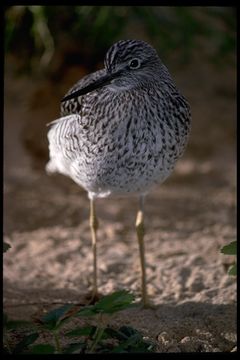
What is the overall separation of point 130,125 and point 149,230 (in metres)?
1.53

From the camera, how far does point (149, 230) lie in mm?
4527

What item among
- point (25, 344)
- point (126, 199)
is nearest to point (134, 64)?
point (25, 344)

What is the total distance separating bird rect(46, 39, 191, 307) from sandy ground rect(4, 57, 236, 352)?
70cm

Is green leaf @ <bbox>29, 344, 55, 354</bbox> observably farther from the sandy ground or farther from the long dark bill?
the long dark bill

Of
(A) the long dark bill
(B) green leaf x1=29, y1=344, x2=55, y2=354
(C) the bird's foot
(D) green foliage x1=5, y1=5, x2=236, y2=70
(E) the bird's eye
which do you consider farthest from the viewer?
(D) green foliage x1=5, y1=5, x2=236, y2=70

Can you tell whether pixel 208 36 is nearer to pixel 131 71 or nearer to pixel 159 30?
pixel 159 30

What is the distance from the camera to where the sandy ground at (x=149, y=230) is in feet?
10.9

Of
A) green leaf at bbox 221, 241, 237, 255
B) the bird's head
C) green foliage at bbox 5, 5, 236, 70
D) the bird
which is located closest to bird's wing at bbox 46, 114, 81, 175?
the bird

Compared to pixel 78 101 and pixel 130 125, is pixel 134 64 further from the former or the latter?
pixel 78 101

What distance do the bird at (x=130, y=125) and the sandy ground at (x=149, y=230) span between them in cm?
70

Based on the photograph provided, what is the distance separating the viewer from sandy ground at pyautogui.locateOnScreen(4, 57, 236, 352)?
333 cm

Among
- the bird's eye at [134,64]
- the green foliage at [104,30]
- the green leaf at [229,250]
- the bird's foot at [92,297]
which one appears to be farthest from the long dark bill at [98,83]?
the green foliage at [104,30]

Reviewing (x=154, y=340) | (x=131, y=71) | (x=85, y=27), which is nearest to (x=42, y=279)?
(x=154, y=340)

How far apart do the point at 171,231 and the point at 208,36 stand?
2.10 m
